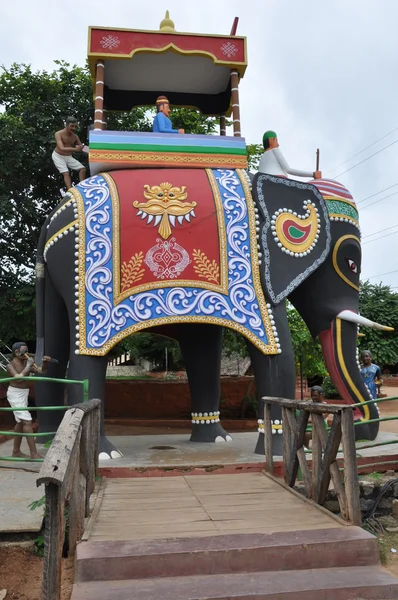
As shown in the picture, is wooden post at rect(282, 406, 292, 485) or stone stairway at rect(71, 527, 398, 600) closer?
stone stairway at rect(71, 527, 398, 600)

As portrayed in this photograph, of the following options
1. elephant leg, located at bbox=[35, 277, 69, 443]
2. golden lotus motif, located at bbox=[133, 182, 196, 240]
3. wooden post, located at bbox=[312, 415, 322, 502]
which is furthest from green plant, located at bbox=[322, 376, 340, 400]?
wooden post, located at bbox=[312, 415, 322, 502]

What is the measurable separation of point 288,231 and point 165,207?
4.47 feet

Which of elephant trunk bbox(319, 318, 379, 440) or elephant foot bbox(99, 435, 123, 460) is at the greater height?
elephant trunk bbox(319, 318, 379, 440)

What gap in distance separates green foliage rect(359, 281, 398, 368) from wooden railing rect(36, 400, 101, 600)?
1860 cm

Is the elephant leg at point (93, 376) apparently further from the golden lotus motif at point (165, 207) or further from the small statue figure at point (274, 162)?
the small statue figure at point (274, 162)

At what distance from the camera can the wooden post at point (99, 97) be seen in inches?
284

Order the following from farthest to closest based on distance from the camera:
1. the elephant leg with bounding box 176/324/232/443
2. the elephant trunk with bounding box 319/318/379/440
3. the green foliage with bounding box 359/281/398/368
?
the green foliage with bounding box 359/281/398/368 < the elephant leg with bounding box 176/324/232/443 < the elephant trunk with bounding box 319/318/379/440

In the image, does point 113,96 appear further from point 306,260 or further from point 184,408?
point 184,408

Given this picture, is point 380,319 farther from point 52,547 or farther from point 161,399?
point 52,547

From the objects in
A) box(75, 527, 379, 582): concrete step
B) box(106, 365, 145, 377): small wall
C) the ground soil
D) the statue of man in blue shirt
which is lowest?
the ground soil

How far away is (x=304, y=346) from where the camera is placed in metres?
12.9

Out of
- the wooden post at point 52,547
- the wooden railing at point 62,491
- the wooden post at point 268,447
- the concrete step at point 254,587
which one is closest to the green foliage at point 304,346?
the wooden post at point 268,447

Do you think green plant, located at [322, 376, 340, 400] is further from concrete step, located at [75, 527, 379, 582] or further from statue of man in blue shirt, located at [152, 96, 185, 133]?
concrete step, located at [75, 527, 379, 582]

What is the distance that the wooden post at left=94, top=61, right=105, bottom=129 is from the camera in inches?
284
